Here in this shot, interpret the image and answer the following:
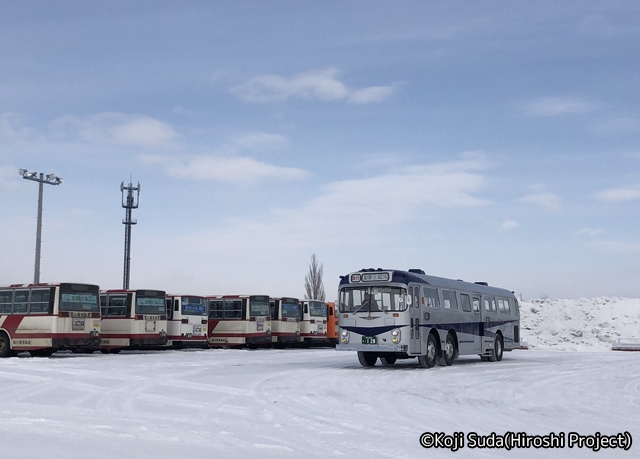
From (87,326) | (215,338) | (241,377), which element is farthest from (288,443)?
(215,338)

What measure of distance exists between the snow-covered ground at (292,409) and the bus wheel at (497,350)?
18.2 feet

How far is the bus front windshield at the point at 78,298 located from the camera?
2859 cm

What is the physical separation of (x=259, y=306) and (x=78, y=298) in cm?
1069

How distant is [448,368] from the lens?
77.5 ft

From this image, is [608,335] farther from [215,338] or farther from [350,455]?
[350,455]

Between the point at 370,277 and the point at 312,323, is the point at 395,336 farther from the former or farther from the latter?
the point at 312,323

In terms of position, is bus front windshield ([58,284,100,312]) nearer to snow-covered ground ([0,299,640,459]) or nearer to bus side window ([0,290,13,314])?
bus side window ([0,290,13,314])

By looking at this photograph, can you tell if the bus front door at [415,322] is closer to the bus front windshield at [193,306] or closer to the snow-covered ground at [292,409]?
the snow-covered ground at [292,409]

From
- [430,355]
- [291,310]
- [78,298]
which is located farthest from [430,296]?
[291,310]

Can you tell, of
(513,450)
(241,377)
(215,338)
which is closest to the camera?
(513,450)

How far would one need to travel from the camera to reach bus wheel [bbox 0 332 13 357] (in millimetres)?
28844

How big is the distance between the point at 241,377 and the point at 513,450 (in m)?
10.9

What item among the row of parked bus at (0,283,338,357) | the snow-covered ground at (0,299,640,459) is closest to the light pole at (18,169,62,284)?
the row of parked bus at (0,283,338,357)

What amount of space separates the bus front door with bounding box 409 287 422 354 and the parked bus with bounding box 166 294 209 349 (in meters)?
15.7
